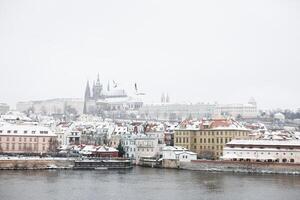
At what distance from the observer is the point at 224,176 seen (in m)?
49.2

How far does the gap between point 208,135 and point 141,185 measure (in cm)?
2729

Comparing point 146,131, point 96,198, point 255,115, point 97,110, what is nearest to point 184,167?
point 146,131

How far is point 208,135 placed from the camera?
67.1 meters

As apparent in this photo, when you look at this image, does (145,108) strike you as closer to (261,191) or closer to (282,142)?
(282,142)

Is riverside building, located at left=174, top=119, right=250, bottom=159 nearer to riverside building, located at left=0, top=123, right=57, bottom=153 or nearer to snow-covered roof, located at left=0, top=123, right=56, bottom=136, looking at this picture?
riverside building, located at left=0, top=123, right=57, bottom=153

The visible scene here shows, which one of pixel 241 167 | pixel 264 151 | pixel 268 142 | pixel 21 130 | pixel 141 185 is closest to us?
pixel 141 185

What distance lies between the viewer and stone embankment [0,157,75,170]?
172 ft

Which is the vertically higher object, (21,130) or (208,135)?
(21,130)

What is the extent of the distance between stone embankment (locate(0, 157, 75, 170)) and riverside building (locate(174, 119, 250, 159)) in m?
17.4

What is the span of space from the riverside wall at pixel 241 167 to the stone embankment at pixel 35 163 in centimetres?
1206

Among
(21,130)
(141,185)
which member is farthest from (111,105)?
(141,185)

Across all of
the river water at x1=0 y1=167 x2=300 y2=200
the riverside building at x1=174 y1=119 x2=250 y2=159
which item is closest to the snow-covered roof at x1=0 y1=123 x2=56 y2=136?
the river water at x1=0 y1=167 x2=300 y2=200

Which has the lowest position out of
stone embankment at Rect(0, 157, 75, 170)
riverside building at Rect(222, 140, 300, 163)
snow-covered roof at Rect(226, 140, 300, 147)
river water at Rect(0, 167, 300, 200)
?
river water at Rect(0, 167, 300, 200)

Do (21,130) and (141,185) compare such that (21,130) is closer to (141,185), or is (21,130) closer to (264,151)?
(264,151)
